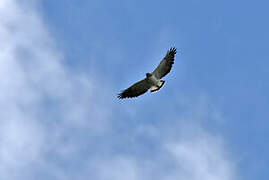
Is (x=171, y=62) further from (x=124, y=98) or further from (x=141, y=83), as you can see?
(x=124, y=98)

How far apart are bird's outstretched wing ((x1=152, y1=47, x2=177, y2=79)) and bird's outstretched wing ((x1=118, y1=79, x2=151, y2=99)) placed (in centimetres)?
86

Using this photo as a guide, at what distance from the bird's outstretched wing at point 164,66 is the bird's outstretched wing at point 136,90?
0.86 meters

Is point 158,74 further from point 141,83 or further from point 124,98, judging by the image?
point 124,98

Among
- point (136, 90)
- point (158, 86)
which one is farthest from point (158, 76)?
point (136, 90)

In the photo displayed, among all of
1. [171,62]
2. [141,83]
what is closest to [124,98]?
[141,83]

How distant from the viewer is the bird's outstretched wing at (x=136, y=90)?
23.1 m

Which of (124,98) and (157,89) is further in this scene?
(124,98)

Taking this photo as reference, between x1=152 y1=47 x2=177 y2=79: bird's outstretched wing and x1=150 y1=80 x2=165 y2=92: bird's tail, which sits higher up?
x1=152 y1=47 x2=177 y2=79: bird's outstretched wing

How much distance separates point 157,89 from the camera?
2281 centimetres

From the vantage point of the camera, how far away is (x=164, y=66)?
903 inches

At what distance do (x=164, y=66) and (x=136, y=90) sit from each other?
241 centimetres

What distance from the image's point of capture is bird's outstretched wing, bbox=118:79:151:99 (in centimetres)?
2312

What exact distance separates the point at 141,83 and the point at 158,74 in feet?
3.85

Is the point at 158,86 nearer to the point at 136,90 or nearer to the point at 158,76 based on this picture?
the point at 158,76
